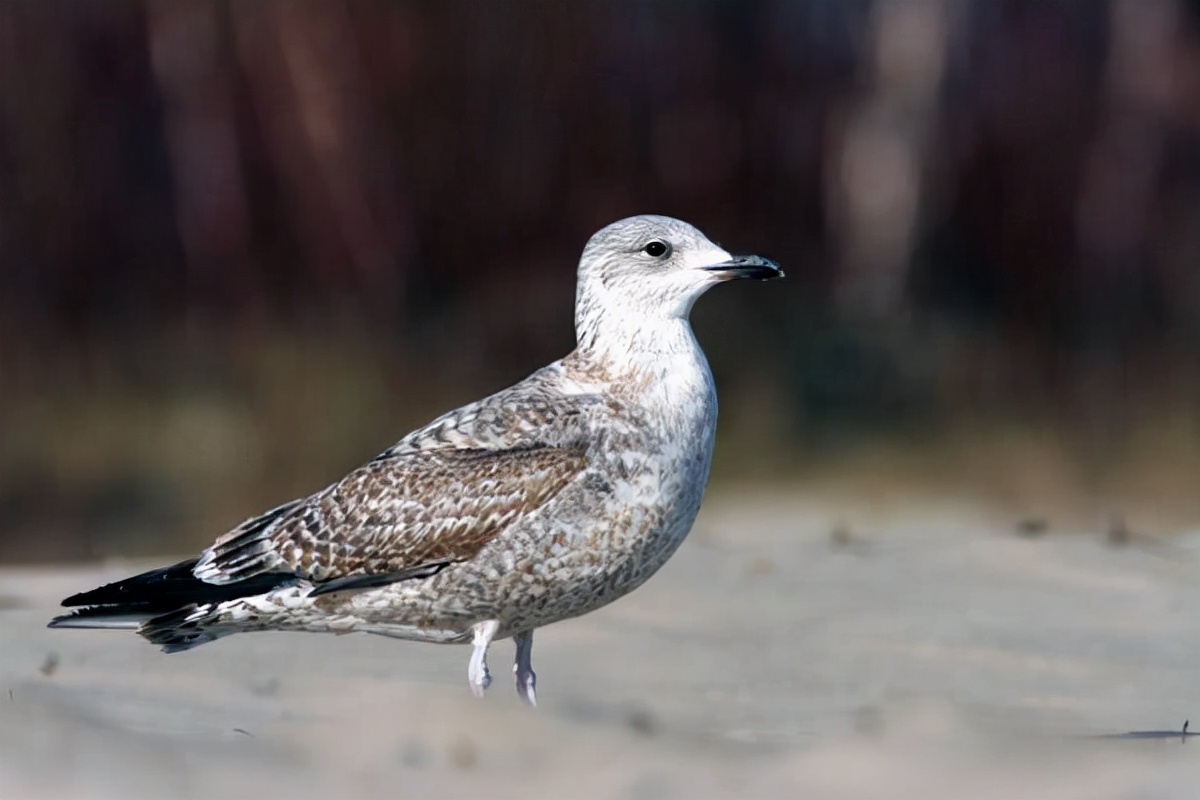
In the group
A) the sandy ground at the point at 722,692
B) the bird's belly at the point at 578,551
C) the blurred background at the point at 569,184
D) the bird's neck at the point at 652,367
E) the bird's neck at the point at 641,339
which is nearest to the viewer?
the sandy ground at the point at 722,692

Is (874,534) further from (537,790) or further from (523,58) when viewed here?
(523,58)

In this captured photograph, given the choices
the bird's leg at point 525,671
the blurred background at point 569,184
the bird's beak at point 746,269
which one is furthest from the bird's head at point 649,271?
the blurred background at point 569,184

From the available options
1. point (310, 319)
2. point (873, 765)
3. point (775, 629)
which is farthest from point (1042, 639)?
point (310, 319)

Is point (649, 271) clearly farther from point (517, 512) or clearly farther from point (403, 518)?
point (403, 518)

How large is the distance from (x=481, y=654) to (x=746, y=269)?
151cm

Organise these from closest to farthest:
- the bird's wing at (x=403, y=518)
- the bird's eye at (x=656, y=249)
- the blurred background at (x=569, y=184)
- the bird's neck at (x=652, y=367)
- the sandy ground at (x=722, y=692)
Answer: the sandy ground at (x=722, y=692)
the bird's wing at (x=403, y=518)
the bird's neck at (x=652, y=367)
the bird's eye at (x=656, y=249)
the blurred background at (x=569, y=184)

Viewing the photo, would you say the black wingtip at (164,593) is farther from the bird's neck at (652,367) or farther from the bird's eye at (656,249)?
the bird's eye at (656,249)

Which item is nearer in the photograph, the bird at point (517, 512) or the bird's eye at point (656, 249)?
the bird at point (517, 512)

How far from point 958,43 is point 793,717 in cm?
1095

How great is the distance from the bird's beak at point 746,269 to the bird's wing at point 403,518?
80 centimetres

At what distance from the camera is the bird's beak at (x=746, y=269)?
19.4ft

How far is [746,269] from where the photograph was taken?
593cm

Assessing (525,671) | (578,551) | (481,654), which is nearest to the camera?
(578,551)

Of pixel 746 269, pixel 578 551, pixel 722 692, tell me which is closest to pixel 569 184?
pixel 722 692
